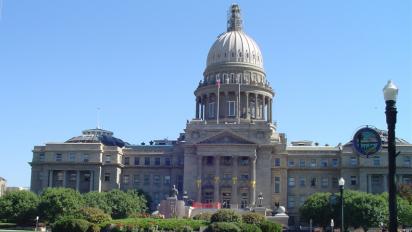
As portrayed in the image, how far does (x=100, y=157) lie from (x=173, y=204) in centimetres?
3965

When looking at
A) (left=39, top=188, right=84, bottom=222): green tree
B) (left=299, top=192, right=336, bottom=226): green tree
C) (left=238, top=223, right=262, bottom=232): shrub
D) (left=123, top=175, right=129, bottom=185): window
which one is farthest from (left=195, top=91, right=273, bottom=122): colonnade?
(left=238, top=223, right=262, bottom=232): shrub

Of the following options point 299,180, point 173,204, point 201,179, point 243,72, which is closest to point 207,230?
point 173,204

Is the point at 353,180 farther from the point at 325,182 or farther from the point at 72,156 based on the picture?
the point at 72,156

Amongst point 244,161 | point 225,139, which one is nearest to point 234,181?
point 244,161

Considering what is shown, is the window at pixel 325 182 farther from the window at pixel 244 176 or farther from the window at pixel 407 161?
the window at pixel 244 176

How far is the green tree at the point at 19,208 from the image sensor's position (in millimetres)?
101125

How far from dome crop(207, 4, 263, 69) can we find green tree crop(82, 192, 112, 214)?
4734cm

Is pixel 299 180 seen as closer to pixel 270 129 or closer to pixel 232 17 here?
pixel 270 129

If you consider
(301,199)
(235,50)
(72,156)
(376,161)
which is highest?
(235,50)

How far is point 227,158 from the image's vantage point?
121 metres

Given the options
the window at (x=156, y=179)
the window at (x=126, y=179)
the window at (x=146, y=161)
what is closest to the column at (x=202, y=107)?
the window at (x=146, y=161)

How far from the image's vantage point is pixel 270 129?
12025 cm

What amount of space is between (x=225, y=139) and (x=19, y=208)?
131 feet

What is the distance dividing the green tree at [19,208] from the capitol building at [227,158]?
23.2 meters
